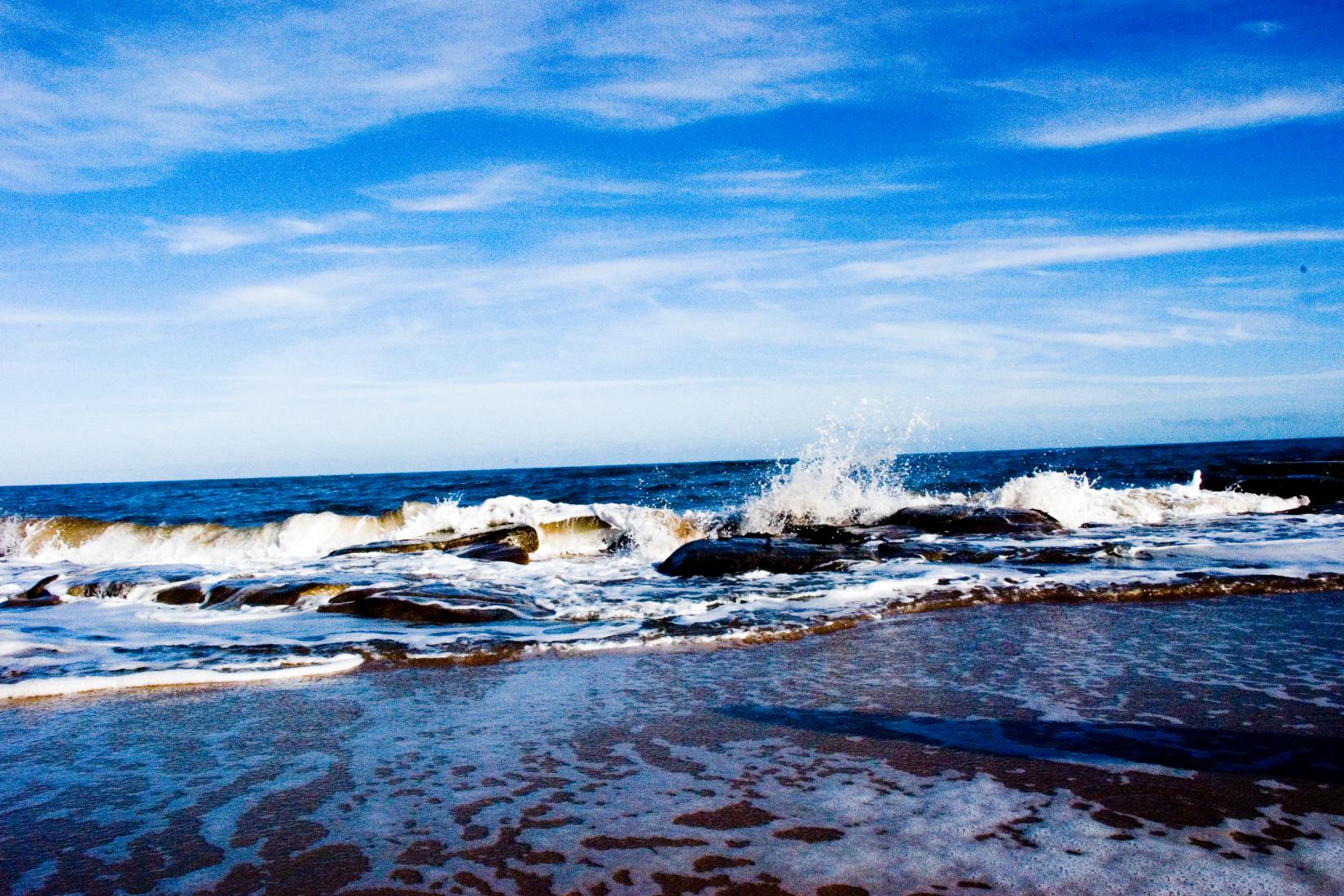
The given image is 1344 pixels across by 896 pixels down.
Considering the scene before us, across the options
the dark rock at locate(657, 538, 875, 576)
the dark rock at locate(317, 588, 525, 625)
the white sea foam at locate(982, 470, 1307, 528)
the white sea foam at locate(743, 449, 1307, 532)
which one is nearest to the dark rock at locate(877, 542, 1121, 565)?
the dark rock at locate(657, 538, 875, 576)

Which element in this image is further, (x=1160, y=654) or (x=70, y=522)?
(x=70, y=522)

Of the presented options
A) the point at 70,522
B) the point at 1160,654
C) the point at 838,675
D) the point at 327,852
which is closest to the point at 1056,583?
the point at 1160,654

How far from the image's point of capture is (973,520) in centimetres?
1261

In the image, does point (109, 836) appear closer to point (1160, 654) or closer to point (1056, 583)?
point (1160, 654)

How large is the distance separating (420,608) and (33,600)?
4.71 meters

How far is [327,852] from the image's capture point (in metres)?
2.62

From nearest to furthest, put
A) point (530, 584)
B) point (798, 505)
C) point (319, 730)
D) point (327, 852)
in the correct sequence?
point (327, 852) < point (319, 730) < point (530, 584) < point (798, 505)

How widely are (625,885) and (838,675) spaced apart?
2.65 metres

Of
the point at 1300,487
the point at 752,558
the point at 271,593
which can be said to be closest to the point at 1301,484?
the point at 1300,487

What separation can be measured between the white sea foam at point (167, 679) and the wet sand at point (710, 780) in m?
0.19

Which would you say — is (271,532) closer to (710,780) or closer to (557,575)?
(557,575)

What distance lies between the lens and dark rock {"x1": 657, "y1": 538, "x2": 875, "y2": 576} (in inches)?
373

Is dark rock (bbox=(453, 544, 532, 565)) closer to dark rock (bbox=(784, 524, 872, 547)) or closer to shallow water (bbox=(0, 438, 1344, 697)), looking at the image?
shallow water (bbox=(0, 438, 1344, 697))

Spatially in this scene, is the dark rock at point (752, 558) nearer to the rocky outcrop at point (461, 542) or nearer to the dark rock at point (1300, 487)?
the rocky outcrop at point (461, 542)
